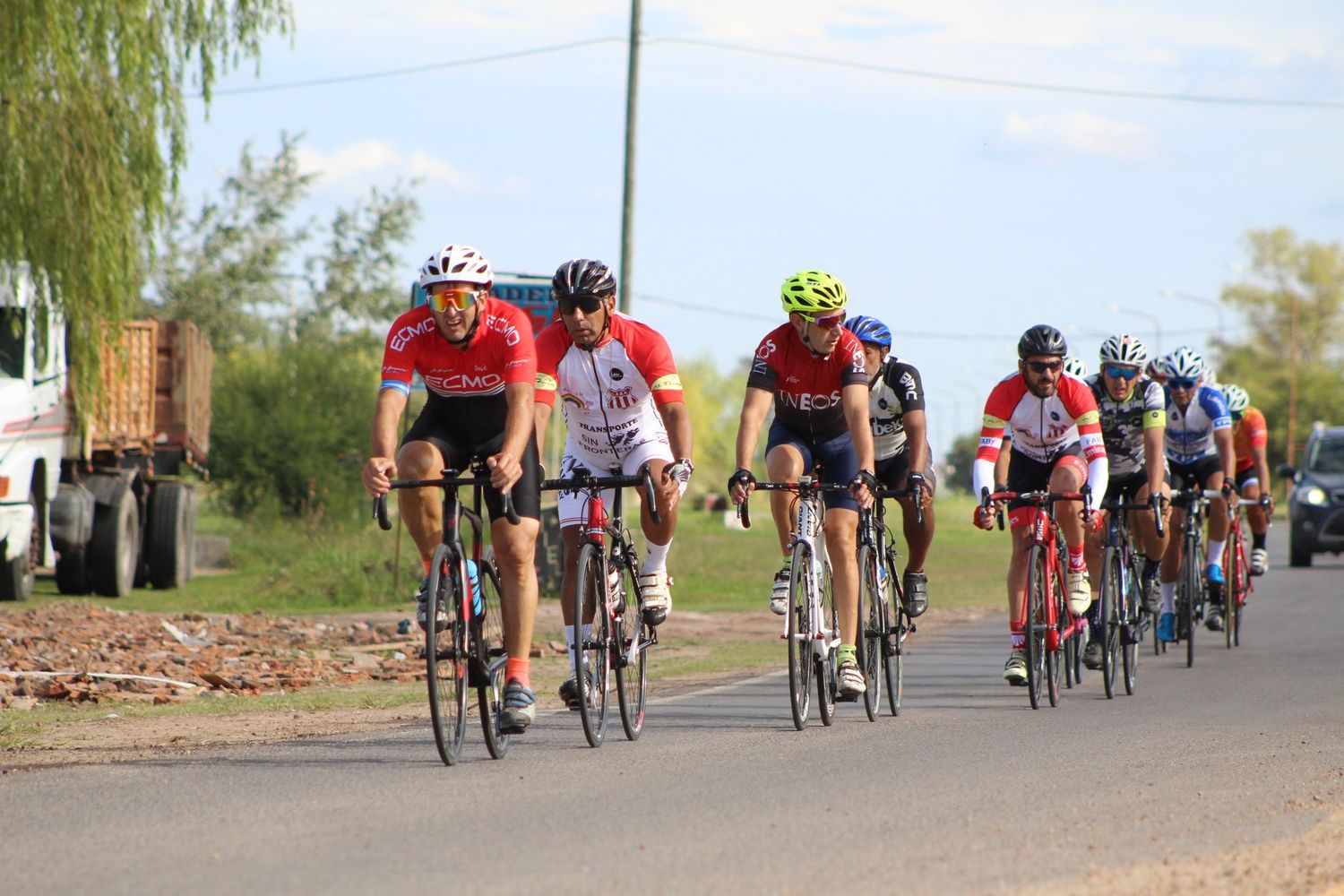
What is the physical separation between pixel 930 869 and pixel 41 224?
498 inches

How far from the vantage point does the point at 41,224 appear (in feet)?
53.5

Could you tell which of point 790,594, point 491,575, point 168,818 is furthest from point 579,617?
point 168,818

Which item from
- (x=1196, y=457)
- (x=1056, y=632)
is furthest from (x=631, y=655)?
(x=1196, y=457)

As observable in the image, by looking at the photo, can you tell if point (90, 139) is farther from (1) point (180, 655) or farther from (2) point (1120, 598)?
(2) point (1120, 598)

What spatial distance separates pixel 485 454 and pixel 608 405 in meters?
0.86

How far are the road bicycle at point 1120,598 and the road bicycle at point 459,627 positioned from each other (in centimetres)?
458

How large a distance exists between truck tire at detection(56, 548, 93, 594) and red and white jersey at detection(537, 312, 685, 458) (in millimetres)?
13700

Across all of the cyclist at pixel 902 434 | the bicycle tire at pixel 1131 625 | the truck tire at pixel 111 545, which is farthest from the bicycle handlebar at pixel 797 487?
the truck tire at pixel 111 545

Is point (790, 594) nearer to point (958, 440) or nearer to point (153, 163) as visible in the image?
point (153, 163)

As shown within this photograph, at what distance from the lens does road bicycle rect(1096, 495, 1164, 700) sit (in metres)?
11.5

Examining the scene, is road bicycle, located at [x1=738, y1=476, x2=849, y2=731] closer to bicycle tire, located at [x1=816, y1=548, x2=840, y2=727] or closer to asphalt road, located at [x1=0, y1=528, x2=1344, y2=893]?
bicycle tire, located at [x1=816, y1=548, x2=840, y2=727]

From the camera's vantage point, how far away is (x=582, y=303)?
8641 millimetres

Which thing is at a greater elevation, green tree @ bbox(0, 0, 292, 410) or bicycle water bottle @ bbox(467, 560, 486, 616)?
green tree @ bbox(0, 0, 292, 410)

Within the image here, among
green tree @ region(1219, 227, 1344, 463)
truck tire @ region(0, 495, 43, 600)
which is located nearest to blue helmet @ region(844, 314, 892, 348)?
truck tire @ region(0, 495, 43, 600)
